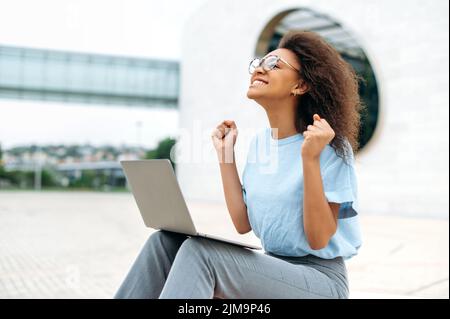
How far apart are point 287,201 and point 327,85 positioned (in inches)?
16.5

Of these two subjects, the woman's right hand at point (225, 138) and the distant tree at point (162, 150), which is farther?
the distant tree at point (162, 150)

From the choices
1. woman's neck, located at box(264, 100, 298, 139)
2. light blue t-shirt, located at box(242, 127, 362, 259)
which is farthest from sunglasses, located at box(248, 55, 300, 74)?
light blue t-shirt, located at box(242, 127, 362, 259)

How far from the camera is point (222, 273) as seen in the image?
1.39 m

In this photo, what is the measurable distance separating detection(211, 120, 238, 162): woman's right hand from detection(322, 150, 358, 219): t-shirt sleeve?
1.36 ft

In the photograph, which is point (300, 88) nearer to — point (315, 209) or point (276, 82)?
point (276, 82)

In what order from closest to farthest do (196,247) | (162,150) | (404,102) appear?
(196,247) < (404,102) < (162,150)

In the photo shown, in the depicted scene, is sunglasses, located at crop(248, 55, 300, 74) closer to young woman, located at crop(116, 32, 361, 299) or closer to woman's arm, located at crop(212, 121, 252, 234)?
young woman, located at crop(116, 32, 361, 299)

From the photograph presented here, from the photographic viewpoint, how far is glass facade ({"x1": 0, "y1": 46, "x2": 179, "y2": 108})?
20.4 metres

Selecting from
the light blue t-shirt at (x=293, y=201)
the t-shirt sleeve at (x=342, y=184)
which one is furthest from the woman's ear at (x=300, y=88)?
the t-shirt sleeve at (x=342, y=184)

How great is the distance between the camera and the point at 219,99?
1834 cm

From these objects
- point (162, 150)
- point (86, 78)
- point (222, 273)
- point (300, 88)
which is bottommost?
point (162, 150)

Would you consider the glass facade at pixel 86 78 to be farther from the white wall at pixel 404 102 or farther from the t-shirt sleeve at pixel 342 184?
the t-shirt sleeve at pixel 342 184

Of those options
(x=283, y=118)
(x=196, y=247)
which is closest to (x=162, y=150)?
(x=283, y=118)

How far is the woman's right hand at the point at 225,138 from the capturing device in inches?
73.7
